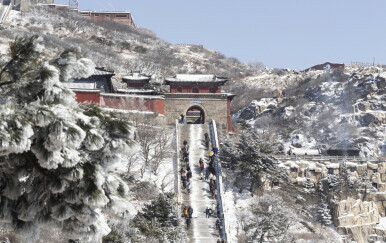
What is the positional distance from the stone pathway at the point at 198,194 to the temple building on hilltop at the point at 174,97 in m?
3.11

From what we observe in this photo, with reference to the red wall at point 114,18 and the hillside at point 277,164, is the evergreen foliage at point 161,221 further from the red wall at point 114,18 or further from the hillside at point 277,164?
the red wall at point 114,18

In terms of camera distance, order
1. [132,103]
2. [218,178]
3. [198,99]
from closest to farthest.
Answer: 1. [218,178]
2. [132,103]
3. [198,99]

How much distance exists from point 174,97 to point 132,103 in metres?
3.96

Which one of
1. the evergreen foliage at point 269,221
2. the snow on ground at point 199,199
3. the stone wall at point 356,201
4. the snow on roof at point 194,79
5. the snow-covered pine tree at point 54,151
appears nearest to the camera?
the snow-covered pine tree at point 54,151

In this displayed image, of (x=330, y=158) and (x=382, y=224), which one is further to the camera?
(x=330, y=158)

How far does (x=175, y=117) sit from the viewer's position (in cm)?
4784

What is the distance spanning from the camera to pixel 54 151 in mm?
7102

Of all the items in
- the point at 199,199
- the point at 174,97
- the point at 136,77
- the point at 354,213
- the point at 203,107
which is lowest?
the point at 354,213

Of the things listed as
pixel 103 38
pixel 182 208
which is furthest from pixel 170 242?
pixel 103 38

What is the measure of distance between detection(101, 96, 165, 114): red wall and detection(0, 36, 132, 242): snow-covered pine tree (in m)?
36.5

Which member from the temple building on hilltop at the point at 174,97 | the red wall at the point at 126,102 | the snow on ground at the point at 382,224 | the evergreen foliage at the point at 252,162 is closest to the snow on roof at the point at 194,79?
the temple building on hilltop at the point at 174,97

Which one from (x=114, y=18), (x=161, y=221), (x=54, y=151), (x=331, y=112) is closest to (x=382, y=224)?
(x=161, y=221)

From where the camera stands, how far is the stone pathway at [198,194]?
3056 cm

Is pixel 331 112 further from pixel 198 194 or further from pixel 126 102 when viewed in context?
pixel 198 194
